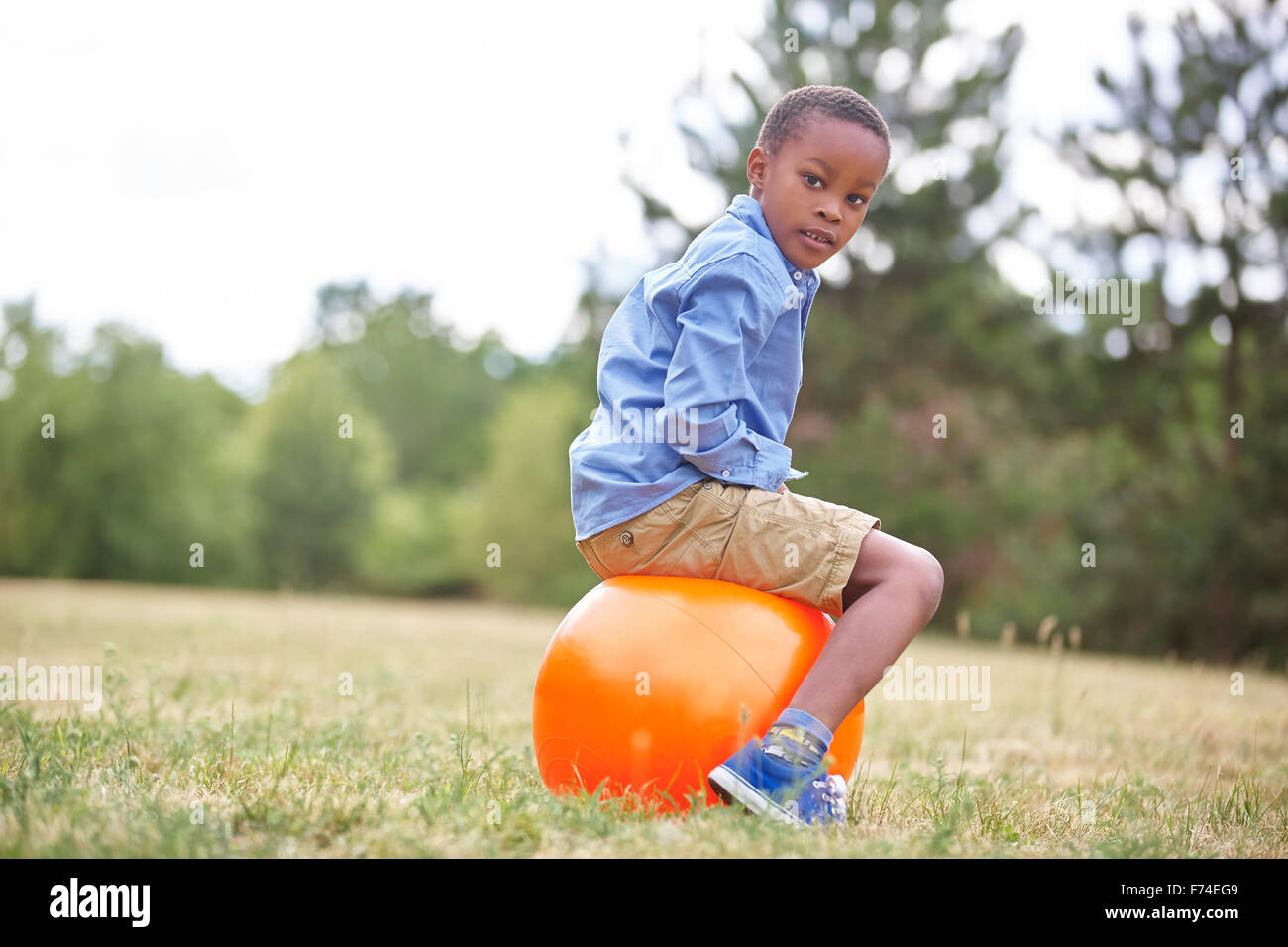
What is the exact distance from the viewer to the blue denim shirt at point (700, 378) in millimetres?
3324

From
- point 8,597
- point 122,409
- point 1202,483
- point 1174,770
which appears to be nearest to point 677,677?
point 1174,770

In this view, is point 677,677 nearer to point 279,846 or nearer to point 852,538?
point 852,538

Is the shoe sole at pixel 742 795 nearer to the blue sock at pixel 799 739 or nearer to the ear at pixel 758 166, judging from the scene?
the blue sock at pixel 799 739

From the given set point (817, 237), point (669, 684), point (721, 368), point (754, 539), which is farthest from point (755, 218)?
point (669, 684)

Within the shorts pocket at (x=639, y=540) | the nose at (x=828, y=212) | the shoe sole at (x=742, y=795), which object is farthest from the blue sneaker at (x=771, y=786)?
the nose at (x=828, y=212)

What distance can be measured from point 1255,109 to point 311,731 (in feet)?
54.3

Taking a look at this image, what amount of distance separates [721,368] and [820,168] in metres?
0.78

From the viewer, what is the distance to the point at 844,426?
19.0 m

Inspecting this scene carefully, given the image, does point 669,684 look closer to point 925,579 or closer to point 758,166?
point 925,579

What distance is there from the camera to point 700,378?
10.8 ft

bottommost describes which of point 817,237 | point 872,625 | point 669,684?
point 669,684

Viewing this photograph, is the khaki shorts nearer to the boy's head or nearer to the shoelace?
the shoelace

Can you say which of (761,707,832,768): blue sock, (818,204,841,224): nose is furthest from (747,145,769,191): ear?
(761,707,832,768): blue sock
